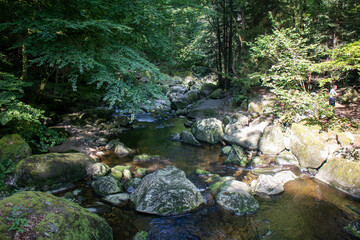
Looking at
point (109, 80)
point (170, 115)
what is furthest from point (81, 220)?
point (170, 115)

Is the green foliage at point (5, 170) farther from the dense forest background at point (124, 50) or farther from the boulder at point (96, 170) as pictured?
the boulder at point (96, 170)

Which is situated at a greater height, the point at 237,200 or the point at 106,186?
the point at 106,186

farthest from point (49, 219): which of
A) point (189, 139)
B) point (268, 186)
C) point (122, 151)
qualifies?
point (189, 139)

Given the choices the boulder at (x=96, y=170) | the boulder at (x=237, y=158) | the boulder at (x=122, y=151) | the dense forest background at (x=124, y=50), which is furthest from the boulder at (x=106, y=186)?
the boulder at (x=237, y=158)

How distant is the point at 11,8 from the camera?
5762mm

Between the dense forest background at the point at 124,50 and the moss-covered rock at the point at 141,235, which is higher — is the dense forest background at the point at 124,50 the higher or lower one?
the higher one

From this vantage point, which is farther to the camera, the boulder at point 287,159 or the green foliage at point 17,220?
the boulder at point 287,159

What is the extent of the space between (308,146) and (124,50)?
761 cm

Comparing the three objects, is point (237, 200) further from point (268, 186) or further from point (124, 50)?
point (124, 50)

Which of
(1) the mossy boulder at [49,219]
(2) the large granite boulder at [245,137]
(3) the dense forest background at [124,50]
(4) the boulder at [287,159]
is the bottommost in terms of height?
(4) the boulder at [287,159]

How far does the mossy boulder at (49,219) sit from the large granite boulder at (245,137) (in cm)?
733

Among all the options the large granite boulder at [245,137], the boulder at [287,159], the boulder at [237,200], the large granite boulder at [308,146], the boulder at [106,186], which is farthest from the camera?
the large granite boulder at [245,137]

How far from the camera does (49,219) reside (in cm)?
283

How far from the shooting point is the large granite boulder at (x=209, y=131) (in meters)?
10.4
